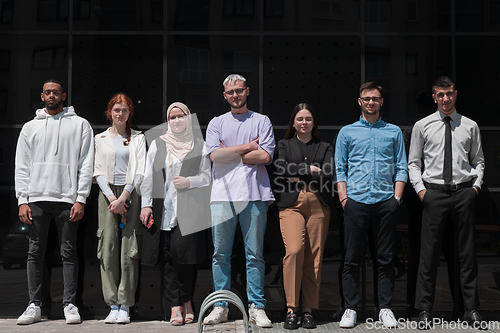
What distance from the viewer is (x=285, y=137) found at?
220 inches

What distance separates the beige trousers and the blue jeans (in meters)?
0.25

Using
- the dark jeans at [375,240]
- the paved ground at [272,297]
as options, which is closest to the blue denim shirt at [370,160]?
the dark jeans at [375,240]

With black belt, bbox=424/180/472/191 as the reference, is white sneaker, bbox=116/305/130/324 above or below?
below

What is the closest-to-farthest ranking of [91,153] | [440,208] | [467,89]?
[440,208] < [91,153] < [467,89]

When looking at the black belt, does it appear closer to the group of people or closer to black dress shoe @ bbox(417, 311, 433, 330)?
the group of people

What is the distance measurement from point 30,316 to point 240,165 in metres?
Answer: 2.77

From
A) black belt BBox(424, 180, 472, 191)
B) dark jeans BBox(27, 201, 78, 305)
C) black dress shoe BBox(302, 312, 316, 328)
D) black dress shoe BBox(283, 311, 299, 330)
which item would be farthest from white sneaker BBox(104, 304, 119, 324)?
black belt BBox(424, 180, 472, 191)

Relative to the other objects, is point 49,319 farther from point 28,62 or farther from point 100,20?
point 100,20

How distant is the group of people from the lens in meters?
5.18

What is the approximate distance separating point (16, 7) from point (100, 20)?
1023 mm

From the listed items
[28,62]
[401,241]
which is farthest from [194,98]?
[401,241]

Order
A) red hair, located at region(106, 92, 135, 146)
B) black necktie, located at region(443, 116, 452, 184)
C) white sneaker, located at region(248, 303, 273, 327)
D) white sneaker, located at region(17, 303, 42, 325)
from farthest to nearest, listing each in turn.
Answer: red hair, located at region(106, 92, 135, 146), white sneaker, located at region(17, 303, 42, 325), black necktie, located at region(443, 116, 452, 184), white sneaker, located at region(248, 303, 273, 327)

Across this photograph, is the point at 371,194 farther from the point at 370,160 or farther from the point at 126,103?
the point at 126,103

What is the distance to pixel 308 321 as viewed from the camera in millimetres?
5148
